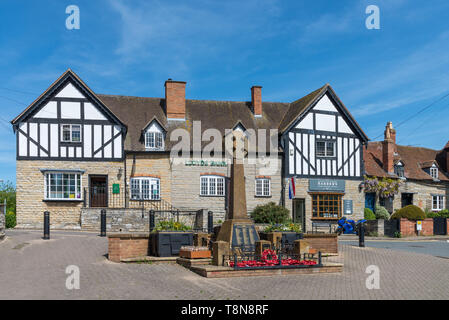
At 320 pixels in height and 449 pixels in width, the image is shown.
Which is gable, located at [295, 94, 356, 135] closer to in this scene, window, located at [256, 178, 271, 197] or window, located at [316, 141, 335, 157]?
window, located at [316, 141, 335, 157]

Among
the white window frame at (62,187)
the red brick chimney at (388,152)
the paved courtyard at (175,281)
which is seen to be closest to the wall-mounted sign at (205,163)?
the white window frame at (62,187)

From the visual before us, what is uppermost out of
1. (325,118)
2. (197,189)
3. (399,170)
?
(325,118)

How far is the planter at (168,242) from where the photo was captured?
1477cm

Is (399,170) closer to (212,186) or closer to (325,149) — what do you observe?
(325,149)

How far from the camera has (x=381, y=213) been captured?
107 ft

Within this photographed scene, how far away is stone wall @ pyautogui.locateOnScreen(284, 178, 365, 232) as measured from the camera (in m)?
29.1

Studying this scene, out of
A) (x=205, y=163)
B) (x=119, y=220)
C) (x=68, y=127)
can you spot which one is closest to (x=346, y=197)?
(x=205, y=163)

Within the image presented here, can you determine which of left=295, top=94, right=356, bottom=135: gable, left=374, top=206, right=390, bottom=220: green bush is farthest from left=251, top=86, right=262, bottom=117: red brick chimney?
left=374, top=206, right=390, bottom=220: green bush

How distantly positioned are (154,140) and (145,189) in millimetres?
2843

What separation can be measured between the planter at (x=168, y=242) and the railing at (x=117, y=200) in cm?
1138

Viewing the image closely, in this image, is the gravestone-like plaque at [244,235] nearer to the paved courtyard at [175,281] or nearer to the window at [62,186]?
the paved courtyard at [175,281]

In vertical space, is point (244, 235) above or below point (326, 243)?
above
